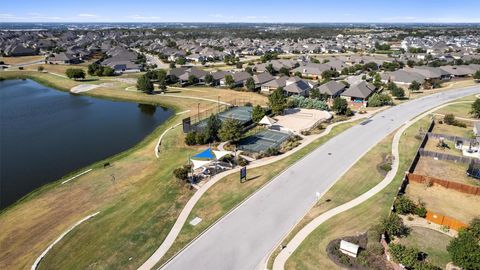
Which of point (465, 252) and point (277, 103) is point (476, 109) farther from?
point (465, 252)

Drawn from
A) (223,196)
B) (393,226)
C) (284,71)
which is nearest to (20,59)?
(284,71)

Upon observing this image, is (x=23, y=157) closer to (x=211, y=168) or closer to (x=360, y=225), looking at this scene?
(x=211, y=168)

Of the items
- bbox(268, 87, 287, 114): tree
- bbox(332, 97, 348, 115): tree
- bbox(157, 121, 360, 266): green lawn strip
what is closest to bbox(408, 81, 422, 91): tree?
bbox(332, 97, 348, 115): tree

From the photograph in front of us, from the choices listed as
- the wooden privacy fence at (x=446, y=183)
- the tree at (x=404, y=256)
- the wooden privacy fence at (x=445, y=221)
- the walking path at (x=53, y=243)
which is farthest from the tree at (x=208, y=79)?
the tree at (x=404, y=256)

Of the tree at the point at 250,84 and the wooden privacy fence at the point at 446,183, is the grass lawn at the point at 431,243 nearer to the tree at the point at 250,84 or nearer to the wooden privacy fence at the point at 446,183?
the wooden privacy fence at the point at 446,183

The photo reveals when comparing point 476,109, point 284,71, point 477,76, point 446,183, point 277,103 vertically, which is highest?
point 477,76

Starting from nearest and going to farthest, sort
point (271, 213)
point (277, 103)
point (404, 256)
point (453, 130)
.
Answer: point (404, 256), point (271, 213), point (453, 130), point (277, 103)

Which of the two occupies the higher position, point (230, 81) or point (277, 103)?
point (277, 103)
